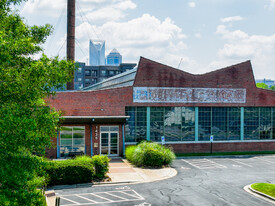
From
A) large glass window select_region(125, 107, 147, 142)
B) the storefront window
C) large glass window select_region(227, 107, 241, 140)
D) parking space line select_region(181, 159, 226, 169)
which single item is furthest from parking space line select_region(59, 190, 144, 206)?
large glass window select_region(227, 107, 241, 140)

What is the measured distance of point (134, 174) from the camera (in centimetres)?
2281

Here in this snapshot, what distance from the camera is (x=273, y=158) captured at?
31.8m

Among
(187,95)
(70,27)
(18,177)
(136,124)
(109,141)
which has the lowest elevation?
(109,141)

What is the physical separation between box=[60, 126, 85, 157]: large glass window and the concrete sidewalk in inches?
177

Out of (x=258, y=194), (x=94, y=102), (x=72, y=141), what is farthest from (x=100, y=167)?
(x=258, y=194)

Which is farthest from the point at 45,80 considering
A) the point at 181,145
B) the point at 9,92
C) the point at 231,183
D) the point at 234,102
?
the point at 234,102

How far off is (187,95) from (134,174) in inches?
522

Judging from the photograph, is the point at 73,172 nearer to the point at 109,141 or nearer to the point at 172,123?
the point at 109,141

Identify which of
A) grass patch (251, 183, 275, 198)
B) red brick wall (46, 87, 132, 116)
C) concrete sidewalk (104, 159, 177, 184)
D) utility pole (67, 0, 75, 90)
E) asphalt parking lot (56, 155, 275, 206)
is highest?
utility pole (67, 0, 75, 90)

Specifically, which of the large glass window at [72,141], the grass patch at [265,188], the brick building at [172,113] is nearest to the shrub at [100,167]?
the brick building at [172,113]

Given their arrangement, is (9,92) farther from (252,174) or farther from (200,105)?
(200,105)

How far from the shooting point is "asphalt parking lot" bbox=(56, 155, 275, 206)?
16.7 meters

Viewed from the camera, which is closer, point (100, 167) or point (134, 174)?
point (100, 167)

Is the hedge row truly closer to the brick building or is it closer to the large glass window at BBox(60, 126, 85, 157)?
the brick building
